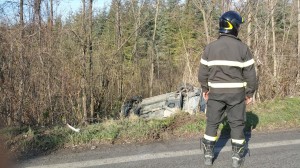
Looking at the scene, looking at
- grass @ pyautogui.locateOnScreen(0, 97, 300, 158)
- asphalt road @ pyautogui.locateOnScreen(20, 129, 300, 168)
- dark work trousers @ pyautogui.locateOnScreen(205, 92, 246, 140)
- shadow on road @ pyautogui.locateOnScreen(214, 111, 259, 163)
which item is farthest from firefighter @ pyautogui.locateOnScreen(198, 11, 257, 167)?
grass @ pyautogui.locateOnScreen(0, 97, 300, 158)

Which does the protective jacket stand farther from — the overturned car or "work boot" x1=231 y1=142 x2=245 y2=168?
the overturned car

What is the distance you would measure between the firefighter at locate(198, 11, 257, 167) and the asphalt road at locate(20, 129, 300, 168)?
0.31 m

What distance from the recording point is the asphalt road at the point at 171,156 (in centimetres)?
432

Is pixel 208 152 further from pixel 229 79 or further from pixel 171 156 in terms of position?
pixel 229 79

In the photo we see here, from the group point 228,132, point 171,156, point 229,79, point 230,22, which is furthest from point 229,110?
point 228,132

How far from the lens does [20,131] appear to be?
5605 millimetres

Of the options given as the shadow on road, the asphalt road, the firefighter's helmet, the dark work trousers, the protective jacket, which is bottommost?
the asphalt road

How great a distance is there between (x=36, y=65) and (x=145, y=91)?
1383 centimetres

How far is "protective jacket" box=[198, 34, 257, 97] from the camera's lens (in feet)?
13.8

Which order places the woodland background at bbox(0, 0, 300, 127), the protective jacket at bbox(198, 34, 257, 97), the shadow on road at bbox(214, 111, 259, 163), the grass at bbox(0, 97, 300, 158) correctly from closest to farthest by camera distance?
the protective jacket at bbox(198, 34, 257, 97)
the shadow on road at bbox(214, 111, 259, 163)
the grass at bbox(0, 97, 300, 158)
the woodland background at bbox(0, 0, 300, 127)

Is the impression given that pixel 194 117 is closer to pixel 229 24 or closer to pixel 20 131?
pixel 229 24

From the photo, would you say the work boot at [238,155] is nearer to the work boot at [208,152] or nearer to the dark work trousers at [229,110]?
the dark work trousers at [229,110]

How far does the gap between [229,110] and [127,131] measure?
6.06ft

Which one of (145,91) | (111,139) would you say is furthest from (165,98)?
(145,91)
